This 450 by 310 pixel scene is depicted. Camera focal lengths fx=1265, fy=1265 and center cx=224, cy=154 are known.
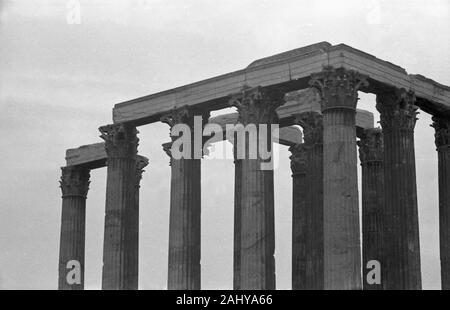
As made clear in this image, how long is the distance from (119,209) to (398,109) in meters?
15.9

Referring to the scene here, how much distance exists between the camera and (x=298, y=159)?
69188mm

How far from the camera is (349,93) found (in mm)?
56688

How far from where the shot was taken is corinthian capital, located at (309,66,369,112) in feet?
185

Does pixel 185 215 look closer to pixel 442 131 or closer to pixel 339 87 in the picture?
pixel 339 87

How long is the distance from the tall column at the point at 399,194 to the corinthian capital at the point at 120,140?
13947mm

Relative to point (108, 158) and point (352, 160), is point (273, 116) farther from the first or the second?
point (108, 158)

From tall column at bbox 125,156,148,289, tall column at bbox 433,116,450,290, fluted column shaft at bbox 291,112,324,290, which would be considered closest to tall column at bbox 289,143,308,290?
fluted column shaft at bbox 291,112,324,290

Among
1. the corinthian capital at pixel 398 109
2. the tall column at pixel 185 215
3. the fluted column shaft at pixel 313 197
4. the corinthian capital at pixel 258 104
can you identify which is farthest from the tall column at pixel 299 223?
the corinthian capital at pixel 398 109

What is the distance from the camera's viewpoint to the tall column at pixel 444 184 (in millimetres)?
62375

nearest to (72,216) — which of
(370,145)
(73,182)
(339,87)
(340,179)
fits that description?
(73,182)

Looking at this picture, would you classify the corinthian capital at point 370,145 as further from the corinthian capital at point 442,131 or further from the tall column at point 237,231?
the tall column at point 237,231

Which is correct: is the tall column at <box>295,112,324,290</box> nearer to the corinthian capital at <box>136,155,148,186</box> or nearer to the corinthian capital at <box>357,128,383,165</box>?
the corinthian capital at <box>357,128,383,165</box>

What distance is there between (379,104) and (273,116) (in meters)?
5.11
